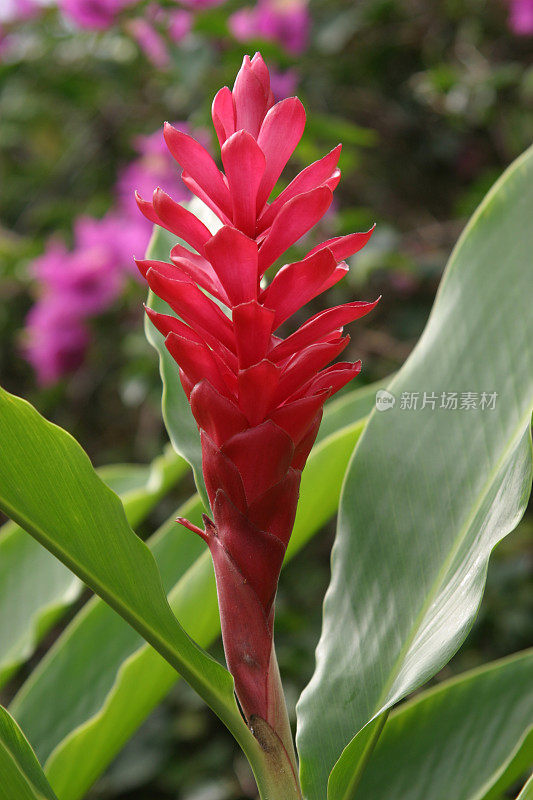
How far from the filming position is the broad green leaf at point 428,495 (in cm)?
54

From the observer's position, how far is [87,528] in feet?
1.61

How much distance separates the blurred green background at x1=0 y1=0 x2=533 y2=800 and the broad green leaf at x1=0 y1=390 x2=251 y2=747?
0.93m

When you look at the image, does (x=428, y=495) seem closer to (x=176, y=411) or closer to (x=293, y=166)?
(x=176, y=411)

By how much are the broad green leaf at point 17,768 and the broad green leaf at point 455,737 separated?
26cm

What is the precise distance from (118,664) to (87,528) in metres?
0.31

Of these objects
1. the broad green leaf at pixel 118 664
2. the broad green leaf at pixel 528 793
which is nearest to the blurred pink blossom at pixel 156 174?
the broad green leaf at pixel 118 664

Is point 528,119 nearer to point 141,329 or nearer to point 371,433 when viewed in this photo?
point 141,329

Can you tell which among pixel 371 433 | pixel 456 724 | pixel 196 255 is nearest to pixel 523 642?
pixel 456 724

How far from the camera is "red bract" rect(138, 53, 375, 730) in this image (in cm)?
43

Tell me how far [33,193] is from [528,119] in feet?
4.77

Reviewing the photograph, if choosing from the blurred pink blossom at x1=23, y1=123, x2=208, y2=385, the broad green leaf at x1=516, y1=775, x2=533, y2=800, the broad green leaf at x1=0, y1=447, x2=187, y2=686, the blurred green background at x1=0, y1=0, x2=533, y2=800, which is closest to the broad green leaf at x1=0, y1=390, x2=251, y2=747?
the broad green leaf at x1=516, y1=775, x2=533, y2=800
